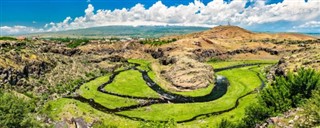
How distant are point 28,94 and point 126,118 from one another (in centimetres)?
4441

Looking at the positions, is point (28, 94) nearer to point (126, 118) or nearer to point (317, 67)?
point (126, 118)

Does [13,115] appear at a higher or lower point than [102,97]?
higher

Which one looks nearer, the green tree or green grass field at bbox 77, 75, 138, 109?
the green tree

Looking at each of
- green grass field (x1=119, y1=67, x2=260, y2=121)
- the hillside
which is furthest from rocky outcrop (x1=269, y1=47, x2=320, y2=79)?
green grass field (x1=119, y1=67, x2=260, y2=121)

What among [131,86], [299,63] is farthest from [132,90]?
[299,63]

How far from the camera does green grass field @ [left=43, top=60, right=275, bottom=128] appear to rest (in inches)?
4006

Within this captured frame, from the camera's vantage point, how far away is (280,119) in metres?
45.8

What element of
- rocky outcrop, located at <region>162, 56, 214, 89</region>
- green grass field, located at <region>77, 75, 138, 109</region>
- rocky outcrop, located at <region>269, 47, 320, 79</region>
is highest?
rocky outcrop, located at <region>269, 47, 320, 79</region>

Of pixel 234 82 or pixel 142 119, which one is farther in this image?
pixel 234 82

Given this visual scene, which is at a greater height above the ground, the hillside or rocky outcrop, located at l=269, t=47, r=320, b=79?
rocky outcrop, located at l=269, t=47, r=320, b=79

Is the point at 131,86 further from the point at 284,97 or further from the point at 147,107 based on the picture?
the point at 284,97

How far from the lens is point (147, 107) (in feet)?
381

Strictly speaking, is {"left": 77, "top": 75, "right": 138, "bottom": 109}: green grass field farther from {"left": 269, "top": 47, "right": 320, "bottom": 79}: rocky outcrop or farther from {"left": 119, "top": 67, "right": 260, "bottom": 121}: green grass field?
{"left": 269, "top": 47, "right": 320, "bottom": 79}: rocky outcrop

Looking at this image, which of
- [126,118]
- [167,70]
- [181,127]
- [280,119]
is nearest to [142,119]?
[126,118]
